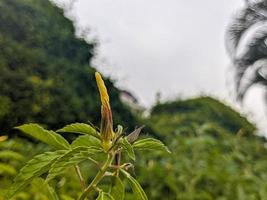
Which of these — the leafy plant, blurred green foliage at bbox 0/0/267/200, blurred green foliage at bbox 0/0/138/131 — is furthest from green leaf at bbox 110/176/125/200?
blurred green foliage at bbox 0/0/138/131

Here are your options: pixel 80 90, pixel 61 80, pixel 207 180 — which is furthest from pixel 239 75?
pixel 207 180

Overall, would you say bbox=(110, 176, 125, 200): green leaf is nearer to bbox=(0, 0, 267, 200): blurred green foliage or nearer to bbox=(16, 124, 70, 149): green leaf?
bbox=(16, 124, 70, 149): green leaf

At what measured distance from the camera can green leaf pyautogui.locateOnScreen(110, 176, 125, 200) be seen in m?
0.76

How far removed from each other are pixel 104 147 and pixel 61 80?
6.29m

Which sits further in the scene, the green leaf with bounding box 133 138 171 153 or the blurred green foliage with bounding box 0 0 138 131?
the blurred green foliage with bounding box 0 0 138 131

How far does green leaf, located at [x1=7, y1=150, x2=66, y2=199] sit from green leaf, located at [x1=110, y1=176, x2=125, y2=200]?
3.3 inches

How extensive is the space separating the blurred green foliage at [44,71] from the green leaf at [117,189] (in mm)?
4640

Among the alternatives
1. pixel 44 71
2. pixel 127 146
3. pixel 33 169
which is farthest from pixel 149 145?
pixel 44 71

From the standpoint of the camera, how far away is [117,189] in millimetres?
764

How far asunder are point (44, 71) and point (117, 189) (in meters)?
5.95

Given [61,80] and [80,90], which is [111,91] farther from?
[61,80]

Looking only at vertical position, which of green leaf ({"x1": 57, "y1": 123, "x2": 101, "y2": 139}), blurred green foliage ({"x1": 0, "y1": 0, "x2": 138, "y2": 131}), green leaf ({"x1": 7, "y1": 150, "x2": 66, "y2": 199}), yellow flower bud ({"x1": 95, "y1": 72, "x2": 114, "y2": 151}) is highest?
yellow flower bud ({"x1": 95, "y1": 72, "x2": 114, "y2": 151})

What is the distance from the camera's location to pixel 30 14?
7.45 metres

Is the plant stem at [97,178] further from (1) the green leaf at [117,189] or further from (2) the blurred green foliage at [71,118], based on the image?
(2) the blurred green foliage at [71,118]
